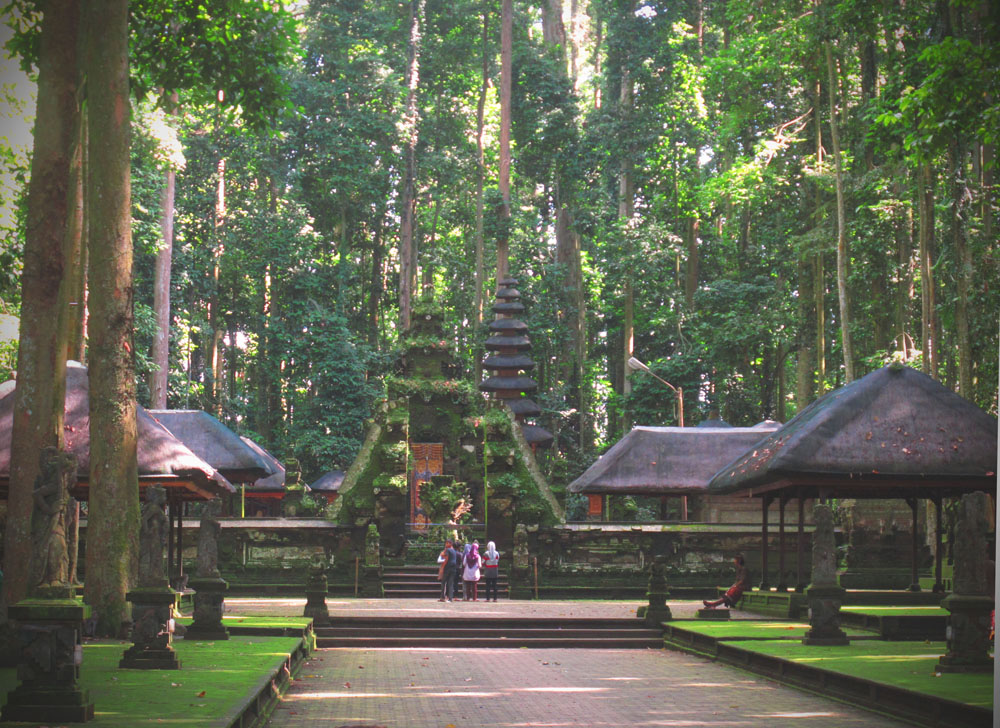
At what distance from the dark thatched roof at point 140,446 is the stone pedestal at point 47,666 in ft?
29.2

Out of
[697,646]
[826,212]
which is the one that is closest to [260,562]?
[697,646]

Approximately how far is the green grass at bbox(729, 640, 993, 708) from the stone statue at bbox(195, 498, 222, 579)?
22.6ft

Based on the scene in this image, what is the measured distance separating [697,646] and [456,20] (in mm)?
40705

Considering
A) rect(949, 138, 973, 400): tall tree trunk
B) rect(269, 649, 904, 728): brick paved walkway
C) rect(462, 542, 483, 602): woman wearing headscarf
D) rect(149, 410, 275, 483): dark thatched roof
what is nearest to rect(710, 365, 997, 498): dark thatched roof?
rect(949, 138, 973, 400): tall tree trunk

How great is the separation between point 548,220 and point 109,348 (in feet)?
132

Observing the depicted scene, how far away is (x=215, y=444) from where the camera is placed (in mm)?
28172

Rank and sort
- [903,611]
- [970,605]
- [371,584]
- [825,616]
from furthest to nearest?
[371,584] < [903,611] < [825,616] < [970,605]

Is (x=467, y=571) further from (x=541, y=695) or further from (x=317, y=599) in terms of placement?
(x=541, y=695)

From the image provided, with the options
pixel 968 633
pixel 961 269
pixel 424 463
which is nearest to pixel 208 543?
pixel 968 633

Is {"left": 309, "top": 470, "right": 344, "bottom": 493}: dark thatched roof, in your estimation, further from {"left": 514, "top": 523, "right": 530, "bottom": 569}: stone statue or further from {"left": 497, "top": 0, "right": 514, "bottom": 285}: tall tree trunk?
{"left": 514, "top": 523, "right": 530, "bottom": 569}: stone statue

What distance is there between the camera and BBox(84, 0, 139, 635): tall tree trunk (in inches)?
576

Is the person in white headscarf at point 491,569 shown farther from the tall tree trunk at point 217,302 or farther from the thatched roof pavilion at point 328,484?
the tall tree trunk at point 217,302

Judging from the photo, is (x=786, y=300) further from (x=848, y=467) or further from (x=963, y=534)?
(x=963, y=534)

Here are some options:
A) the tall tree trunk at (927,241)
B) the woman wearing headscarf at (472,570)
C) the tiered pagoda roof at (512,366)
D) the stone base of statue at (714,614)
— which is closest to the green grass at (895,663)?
the stone base of statue at (714,614)
